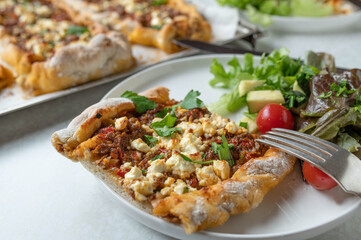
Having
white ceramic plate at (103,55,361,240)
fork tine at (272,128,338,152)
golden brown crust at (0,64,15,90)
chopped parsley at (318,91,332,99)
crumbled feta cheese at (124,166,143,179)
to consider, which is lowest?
golden brown crust at (0,64,15,90)

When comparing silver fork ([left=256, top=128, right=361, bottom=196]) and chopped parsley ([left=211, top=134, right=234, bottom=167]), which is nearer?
silver fork ([left=256, top=128, right=361, bottom=196])

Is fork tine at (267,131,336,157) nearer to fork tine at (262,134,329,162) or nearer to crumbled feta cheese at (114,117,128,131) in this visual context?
fork tine at (262,134,329,162)

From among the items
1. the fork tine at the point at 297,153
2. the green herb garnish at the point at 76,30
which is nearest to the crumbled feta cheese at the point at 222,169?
the fork tine at the point at 297,153

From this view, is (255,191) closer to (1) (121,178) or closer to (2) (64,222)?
(1) (121,178)

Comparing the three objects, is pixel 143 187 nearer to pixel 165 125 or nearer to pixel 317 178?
pixel 165 125

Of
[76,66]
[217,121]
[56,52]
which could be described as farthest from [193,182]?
[56,52]

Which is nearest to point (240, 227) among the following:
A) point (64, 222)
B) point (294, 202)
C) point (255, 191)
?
point (255, 191)

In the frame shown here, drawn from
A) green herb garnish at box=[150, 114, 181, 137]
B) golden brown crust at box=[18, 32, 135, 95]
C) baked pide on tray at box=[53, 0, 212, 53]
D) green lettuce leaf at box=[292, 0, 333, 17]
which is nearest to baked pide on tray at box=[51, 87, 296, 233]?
green herb garnish at box=[150, 114, 181, 137]
